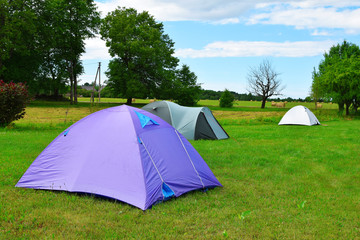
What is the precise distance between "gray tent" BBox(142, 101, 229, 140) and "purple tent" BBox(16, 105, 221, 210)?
6.41 m

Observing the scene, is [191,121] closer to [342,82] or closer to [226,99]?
[342,82]

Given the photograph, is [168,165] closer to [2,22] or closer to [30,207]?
[30,207]

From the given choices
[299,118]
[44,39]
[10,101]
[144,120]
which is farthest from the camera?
[44,39]

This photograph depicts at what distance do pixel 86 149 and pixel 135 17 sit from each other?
39.9m

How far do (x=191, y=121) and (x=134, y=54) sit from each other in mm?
29808

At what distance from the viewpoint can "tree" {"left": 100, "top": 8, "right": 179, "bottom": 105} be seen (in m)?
38.8

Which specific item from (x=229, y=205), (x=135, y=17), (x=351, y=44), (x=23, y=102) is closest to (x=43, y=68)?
(x=135, y=17)

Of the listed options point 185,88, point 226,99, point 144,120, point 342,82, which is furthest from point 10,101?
point 226,99

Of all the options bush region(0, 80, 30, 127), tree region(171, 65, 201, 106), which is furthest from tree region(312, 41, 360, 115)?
bush region(0, 80, 30, 127)

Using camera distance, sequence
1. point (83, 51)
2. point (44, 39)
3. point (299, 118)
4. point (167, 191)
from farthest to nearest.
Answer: point (83, 51) → point (44, 39) → point (299, 118) → point (167, 191)

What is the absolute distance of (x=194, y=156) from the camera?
5883 mm

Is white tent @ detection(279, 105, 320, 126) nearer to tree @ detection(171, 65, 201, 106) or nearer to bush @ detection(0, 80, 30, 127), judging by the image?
bush @ detection(0, 80, 30, 127)

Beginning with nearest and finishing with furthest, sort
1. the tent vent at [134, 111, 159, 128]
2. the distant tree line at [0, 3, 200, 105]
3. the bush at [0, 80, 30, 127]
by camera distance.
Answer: the tent vent at [134, 111, 159, 128]
the bush at [0, 80, 30, 127]
the distant tree line at [0, 3, 200, 105]

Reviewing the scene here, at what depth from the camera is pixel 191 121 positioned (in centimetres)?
1248
